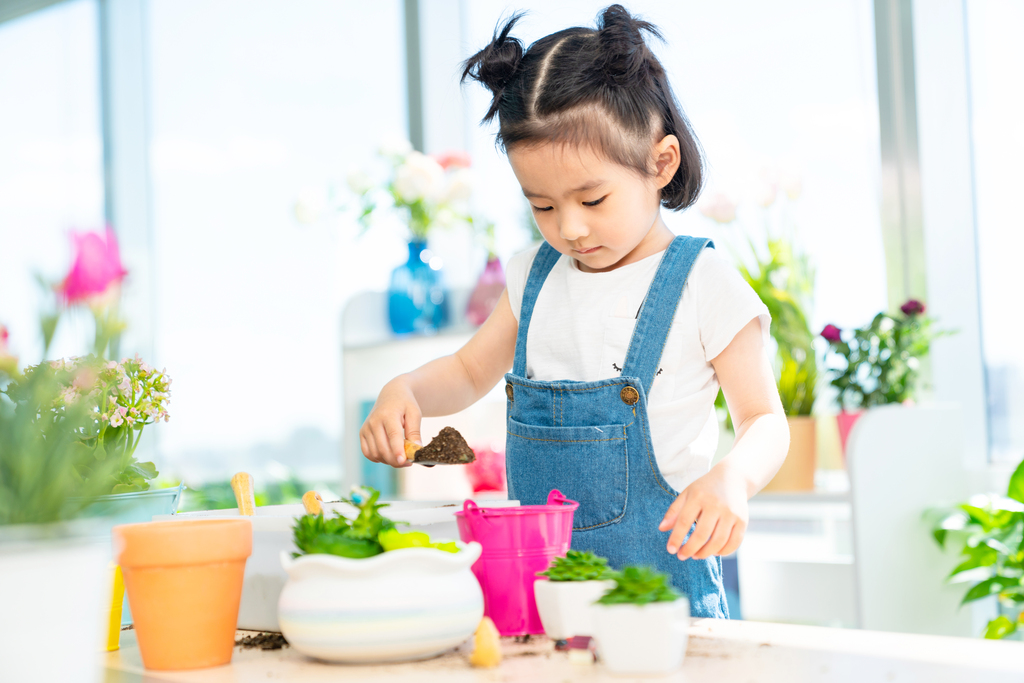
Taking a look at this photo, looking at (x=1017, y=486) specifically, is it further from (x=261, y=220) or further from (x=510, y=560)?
(x=261, y=220)

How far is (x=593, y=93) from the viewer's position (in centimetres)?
111

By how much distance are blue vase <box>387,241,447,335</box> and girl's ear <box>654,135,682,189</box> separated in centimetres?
155

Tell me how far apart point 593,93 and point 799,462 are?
117 cm

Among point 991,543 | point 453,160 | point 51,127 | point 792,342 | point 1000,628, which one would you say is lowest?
point 1000,628

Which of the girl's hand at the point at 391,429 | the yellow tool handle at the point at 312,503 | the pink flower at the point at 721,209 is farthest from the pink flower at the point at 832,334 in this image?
the yellow tool handle at the point at 312,503

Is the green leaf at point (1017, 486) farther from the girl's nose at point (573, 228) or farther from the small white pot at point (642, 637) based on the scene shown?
the small white pot at point (642, 637)

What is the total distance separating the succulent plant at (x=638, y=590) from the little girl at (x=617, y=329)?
16.2 inches

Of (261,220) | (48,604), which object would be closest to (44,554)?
(48,604)

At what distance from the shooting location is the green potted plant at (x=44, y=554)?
0.49 meters

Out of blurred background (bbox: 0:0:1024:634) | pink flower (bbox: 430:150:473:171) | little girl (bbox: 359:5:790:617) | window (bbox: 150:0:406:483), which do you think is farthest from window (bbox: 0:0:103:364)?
little girl (bbox: 359:5:790:617)

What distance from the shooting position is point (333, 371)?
3691 mm

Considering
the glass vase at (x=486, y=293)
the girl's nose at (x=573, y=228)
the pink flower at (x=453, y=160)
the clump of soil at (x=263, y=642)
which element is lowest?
the clump of soil at (x=263, y=642)

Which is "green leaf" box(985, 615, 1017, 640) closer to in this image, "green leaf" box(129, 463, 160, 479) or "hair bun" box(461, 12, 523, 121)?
"hair bun" box(461, 12, 523, 121)

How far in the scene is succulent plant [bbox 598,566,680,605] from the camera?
59 centimetres
